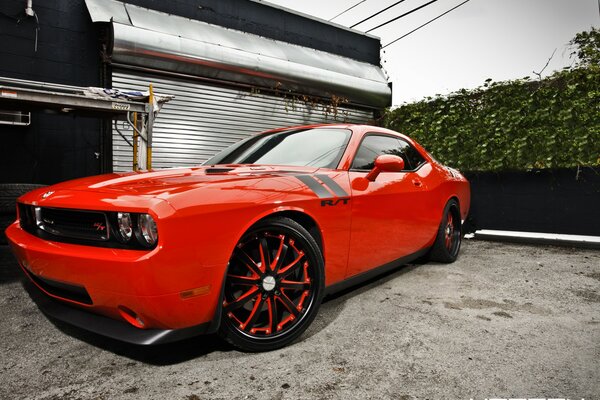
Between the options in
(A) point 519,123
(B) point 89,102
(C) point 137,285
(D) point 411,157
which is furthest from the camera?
(A) point 519,123

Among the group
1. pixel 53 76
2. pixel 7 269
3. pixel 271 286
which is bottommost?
pixel 7 269

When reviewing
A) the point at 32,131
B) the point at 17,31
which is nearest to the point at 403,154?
the point at 32,131

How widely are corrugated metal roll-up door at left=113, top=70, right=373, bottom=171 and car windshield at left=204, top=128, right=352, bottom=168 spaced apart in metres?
3.67

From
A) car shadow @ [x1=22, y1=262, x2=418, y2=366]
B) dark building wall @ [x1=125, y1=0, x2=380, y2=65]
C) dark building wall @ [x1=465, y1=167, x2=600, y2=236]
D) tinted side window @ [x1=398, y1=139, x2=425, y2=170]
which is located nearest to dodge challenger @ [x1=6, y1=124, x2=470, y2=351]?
car shadow @ [x1=22, y1=262, x2=418, y2=366]

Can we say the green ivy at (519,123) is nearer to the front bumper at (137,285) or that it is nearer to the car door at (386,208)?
the car door at (386,208)

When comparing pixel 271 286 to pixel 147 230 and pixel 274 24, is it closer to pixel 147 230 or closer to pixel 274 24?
pixel 147 230

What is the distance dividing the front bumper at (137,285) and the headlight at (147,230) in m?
0.05

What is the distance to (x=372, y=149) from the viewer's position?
9.64ft

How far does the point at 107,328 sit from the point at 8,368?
1.93ft

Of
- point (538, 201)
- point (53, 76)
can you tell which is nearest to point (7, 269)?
point (53, 76)

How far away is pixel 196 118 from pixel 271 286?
544 centimetres

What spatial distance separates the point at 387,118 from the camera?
26.0ft

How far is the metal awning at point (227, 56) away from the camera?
5.80m

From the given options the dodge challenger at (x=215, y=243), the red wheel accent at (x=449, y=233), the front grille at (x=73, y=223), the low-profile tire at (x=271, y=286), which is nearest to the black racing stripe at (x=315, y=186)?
the dodge challenger at (x=215, y=243)
